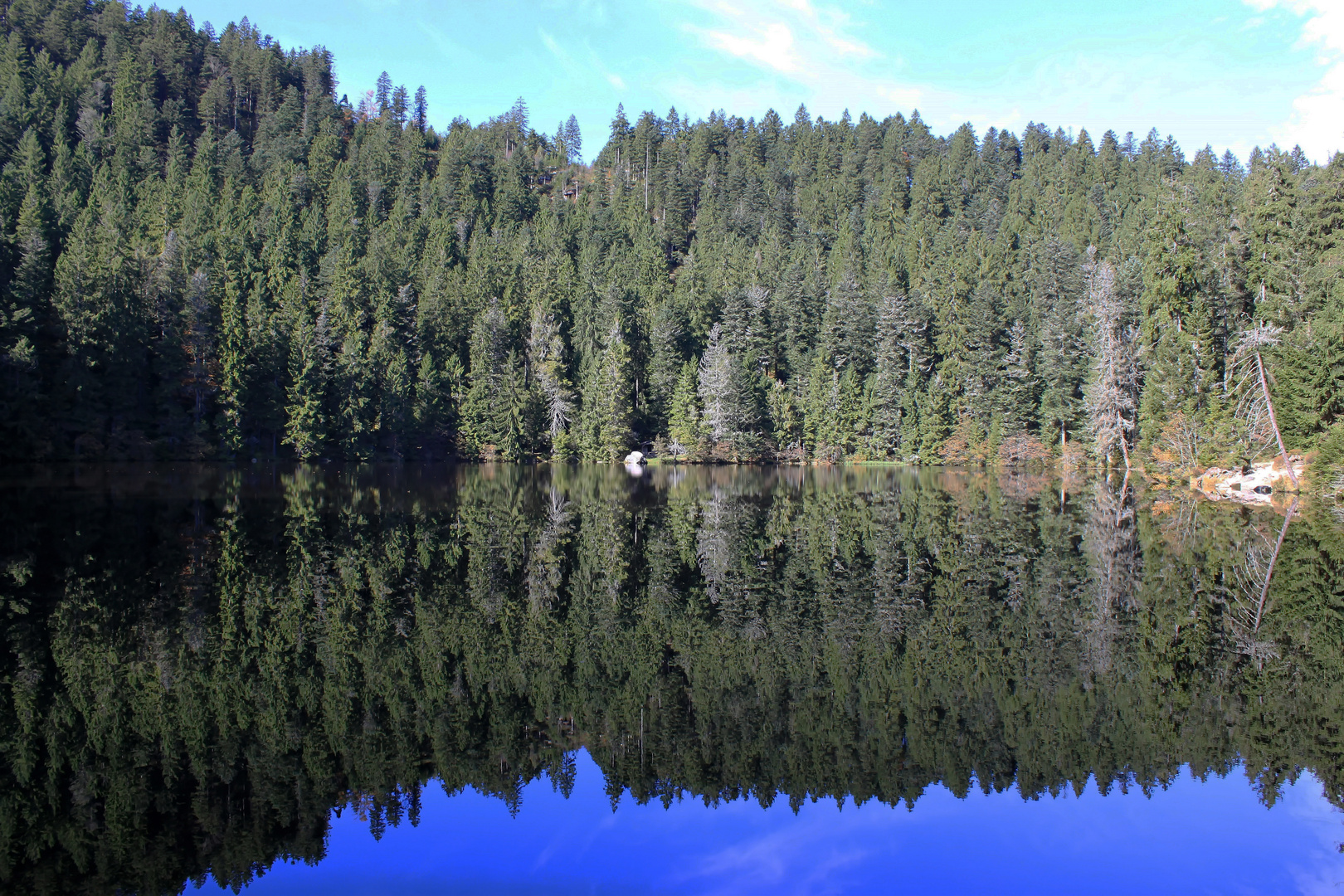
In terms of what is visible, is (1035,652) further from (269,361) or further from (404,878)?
(269,361)

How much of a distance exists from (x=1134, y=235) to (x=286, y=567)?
9238cm

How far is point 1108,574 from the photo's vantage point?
17.8 m

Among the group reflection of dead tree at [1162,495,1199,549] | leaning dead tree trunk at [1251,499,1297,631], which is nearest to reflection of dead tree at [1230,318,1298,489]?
reflection of dead tree at [1162,495,1199,549]

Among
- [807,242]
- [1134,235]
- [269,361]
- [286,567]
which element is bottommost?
[286,567]

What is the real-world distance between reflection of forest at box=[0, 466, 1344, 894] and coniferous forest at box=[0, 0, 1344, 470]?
90.0 ft

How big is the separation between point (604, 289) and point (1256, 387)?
59.1m

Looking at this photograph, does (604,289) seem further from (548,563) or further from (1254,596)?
(1254,596)

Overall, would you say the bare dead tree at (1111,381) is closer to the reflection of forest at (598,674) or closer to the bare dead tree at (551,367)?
the reflection of forest at (598,674)

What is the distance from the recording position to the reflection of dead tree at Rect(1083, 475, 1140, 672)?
12367mm

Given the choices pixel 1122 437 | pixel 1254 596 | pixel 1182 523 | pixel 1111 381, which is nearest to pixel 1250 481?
pixel 1182 523

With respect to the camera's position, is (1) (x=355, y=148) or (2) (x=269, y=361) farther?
(1) (x=355, y=148)

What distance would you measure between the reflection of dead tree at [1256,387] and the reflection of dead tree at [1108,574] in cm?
1240

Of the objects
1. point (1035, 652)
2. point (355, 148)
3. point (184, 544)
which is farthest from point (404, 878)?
point (355, 148)

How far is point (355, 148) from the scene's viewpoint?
127m
